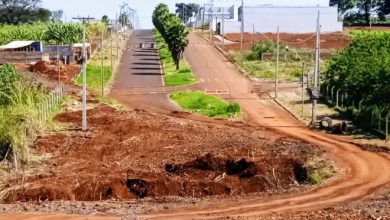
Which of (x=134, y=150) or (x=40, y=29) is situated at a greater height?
(x=40, y=29)

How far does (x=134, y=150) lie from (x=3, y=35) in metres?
59.2

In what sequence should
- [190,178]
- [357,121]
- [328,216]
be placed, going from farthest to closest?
[357,121]
[190,178]
[328,216]

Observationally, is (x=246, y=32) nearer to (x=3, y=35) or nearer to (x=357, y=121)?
(x=3, y=35)

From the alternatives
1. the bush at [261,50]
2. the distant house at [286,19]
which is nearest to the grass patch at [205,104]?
the bush at [261,50]

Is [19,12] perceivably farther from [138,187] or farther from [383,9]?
[138,187]

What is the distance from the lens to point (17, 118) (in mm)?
30062

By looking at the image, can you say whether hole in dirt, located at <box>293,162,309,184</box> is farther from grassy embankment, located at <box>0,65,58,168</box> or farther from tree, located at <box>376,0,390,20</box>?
tree, located at <box>376,0,390,20</box>

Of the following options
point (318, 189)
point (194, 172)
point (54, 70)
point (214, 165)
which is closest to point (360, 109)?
point (214, 165)

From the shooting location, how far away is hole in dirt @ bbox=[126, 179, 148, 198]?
23.6m

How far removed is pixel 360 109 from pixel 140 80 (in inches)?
1035

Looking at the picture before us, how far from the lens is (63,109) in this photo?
1663 inches

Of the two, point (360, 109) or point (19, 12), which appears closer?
point (360, 109)

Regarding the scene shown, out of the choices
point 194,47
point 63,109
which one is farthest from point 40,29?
point 63,109

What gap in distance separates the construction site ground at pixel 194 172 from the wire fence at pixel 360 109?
2.34 m
